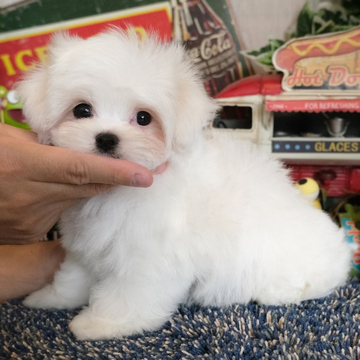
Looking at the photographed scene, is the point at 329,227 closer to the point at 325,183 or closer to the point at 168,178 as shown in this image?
the point at 168,178

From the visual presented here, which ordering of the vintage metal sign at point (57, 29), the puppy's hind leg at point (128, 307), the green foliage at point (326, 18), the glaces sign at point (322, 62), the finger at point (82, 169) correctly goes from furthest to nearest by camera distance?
the vintage metal sign at point (57, 29) → the green foliage at point (326, 18) → the glaces sign at point (322, 62) → the puppy's hind leg at point (128, 307) → the finger at point (82, 169)

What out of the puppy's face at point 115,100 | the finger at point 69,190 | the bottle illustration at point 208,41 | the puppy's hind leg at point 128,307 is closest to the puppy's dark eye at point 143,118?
the puppy's face at point 115,100

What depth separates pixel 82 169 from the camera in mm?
1229

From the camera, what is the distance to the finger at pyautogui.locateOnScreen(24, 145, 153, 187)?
123 centimetres

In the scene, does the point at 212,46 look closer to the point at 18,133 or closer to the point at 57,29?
the point at 57,29

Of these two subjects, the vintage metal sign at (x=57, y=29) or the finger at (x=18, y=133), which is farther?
the vintage metal sign at (x=57, y=29)

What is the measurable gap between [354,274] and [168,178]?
51.7 inches

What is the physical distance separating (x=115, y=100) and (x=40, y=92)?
29 cm

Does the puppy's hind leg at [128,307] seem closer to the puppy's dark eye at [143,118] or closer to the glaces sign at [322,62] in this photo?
the puppy's dark eye at [143,118]

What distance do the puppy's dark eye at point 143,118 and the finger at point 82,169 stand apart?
9.2 inches

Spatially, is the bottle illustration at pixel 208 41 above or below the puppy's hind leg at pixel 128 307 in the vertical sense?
above

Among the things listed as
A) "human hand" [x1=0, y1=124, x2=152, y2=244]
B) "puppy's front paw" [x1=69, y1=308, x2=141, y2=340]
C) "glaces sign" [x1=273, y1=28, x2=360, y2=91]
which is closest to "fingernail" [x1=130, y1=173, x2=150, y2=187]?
"human hand" [x1=0, y1=124, x2=152, y2=244]

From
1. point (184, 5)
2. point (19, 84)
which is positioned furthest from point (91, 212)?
point (184, 5)

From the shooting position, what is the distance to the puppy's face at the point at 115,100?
135cm
